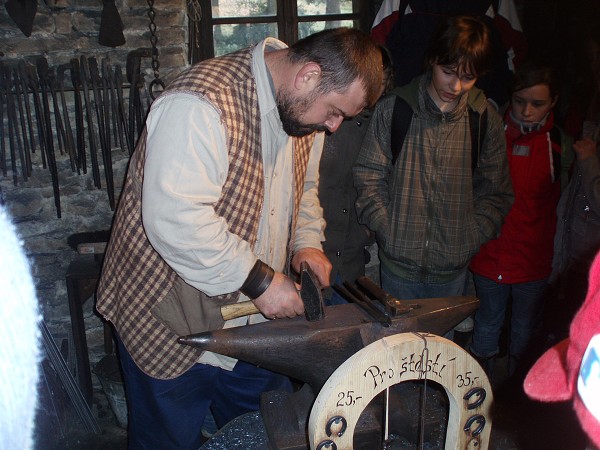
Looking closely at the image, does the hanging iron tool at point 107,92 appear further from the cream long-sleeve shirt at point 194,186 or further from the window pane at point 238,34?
the cream long-sleeve shirt at point 194,186

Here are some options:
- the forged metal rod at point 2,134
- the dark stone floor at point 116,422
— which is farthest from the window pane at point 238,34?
the dark stone floor at point 116,422

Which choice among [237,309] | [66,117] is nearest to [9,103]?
[66,117]

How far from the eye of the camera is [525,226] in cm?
276

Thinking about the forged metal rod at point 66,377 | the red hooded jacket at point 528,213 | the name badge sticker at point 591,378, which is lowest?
the forged metal rod at point 66,377

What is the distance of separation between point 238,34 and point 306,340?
8.08 feet

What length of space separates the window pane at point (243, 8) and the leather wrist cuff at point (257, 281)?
2.18 metres

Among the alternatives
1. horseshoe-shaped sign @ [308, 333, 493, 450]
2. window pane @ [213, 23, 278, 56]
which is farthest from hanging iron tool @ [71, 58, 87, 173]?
horseshoe-shaped sign @ [308, 333, 493, 450]

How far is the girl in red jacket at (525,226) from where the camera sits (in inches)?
102

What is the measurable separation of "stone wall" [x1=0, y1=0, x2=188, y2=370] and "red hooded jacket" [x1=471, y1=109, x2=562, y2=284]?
1.76 meters

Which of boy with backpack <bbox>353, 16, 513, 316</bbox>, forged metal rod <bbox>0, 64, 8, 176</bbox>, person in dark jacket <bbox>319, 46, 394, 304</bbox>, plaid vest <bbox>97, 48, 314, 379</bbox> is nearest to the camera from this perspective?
plaid vest <bbox>97, 48, 314, 379</bbox>

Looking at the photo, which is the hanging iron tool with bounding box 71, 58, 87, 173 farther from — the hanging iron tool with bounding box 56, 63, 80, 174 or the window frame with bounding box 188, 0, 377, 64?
the window frame with bounding box 188, 0, 377, 64

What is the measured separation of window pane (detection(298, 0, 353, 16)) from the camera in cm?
335

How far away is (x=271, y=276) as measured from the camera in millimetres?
1592

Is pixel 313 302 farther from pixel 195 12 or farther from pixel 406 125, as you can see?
pixel 195 12
